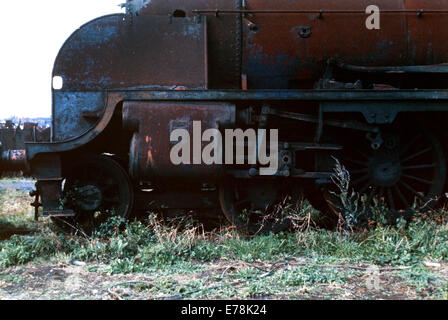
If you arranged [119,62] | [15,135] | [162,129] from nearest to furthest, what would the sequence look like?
1. [162,129]
2. [119,62]
3. [15,135]

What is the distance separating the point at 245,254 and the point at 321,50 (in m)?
2.45

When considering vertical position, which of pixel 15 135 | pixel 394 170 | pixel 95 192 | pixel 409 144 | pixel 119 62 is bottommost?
pixel 95 192

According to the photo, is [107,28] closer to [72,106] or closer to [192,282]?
[72,106]

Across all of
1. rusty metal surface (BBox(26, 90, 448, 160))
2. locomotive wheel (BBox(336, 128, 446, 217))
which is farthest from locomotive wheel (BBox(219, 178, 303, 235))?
rusty metal surface (BBox(26, 90, 448, 160))

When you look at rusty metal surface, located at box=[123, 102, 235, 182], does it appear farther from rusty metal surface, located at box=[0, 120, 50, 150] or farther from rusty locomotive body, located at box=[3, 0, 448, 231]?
rusty metal surface, located at box=[0, 120, 50, 150]

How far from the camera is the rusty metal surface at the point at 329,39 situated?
5.30 meters

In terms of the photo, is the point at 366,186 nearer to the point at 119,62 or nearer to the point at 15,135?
the point at 119,62

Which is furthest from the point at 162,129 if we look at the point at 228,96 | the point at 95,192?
the point at 95,192

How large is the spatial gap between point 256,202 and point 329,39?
201 cm

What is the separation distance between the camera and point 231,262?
4.33m
